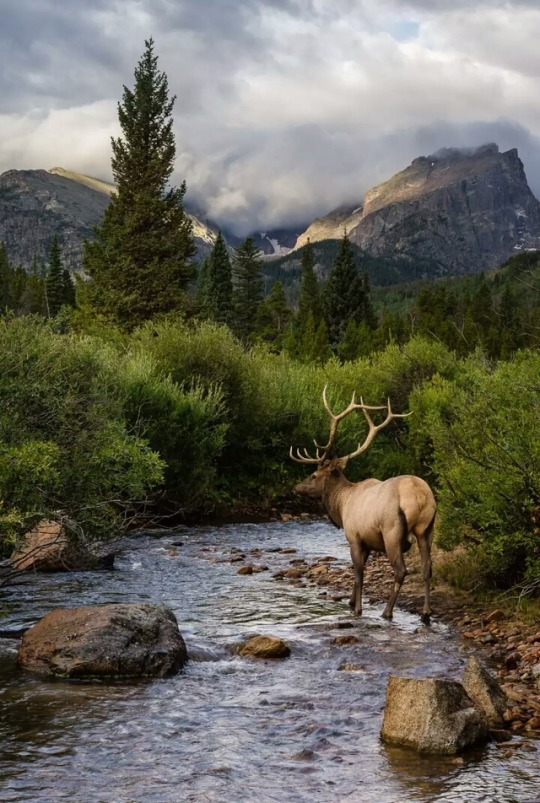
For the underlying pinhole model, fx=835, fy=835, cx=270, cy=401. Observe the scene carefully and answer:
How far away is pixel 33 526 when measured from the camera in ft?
33.0

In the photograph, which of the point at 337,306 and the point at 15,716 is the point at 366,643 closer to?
the point at 15,716

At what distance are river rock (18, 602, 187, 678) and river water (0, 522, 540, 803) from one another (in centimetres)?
24

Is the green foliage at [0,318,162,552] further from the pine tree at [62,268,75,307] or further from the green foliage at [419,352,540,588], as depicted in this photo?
the pine tree at [62,268,75,307]

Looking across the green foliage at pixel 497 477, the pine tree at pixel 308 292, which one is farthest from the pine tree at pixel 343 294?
the green foliage at pixel 497 477

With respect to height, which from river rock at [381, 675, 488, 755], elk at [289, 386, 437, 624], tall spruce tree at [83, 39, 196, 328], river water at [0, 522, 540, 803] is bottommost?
river water at [0, 522, 540, 803]

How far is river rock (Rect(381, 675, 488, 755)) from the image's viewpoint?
269 inches

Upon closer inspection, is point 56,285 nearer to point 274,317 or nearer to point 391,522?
point 274,317

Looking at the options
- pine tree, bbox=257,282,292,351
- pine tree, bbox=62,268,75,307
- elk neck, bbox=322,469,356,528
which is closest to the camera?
elk neck, bbox=322,469,356,528

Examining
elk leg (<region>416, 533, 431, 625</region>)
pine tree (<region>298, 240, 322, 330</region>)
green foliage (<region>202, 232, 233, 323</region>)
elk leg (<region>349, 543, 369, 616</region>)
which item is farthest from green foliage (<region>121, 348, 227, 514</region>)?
pine tree (<region>298, 240, 322, 330</region>)

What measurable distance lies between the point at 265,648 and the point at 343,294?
80233mm

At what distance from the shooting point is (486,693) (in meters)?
7.38

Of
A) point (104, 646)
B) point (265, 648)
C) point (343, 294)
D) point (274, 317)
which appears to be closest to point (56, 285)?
point (274, 317)

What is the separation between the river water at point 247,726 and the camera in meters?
6.17

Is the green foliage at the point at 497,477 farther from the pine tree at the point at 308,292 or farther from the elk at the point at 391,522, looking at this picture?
the pine tree at the point at 308,292
